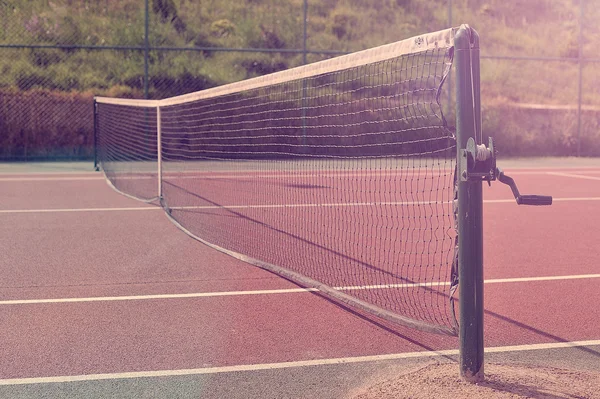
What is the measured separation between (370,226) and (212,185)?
510 cm

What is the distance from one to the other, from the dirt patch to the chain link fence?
1472 centimetres

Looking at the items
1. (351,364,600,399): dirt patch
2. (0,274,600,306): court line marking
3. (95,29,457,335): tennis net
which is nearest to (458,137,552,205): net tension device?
(95,29,457,335): tennis net

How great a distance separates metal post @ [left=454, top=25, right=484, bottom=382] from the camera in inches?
149

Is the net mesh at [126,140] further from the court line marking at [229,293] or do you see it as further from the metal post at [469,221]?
the metal post at [469,221]

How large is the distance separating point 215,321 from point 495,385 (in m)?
1.96

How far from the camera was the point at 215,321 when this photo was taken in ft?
17.1

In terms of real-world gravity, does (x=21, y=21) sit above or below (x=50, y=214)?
above

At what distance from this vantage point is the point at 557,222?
973 centimetres

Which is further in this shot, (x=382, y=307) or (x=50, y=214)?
(x=50, y=214)

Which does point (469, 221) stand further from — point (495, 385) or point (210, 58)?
point (210, 58)

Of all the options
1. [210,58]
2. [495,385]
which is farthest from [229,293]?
[210,58]

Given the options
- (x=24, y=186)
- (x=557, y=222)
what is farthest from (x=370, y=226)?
(x=24, y=186)

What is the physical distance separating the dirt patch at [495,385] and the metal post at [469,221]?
0.11 metres

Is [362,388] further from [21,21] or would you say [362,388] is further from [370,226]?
[21,21]
